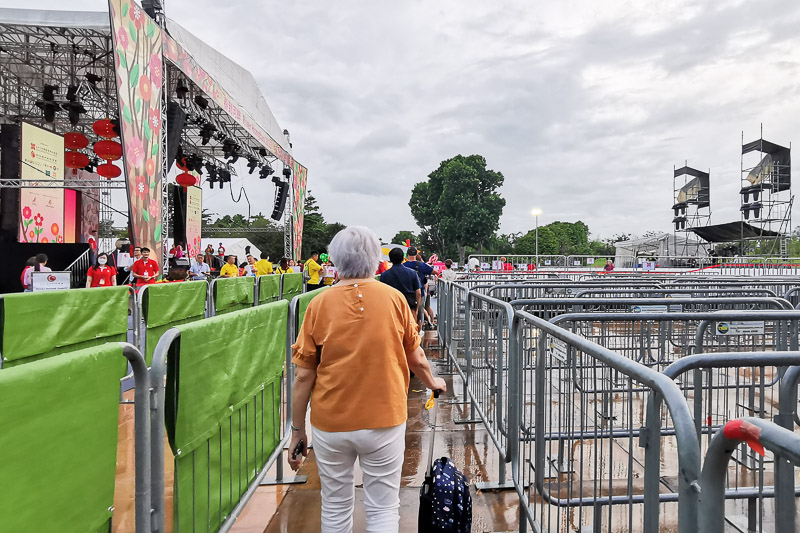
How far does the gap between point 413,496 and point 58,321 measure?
3.20 meters

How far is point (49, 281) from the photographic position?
11.5m

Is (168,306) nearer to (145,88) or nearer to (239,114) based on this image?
(145,88)

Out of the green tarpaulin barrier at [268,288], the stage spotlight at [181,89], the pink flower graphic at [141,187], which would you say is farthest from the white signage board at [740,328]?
the stage spotlight at [181,89]

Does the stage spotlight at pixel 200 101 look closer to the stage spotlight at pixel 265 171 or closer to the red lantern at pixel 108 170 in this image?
the red lantern at pixel 108 170

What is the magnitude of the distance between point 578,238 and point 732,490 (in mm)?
120410

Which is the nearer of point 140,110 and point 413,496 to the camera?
point 413,496

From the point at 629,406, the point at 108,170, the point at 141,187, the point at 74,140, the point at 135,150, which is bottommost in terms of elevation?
the point at 629,406

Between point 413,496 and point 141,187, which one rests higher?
point 141,187

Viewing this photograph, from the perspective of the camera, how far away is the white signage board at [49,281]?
36.9 feet

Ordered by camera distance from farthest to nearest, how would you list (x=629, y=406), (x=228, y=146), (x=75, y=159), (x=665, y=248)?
(x=665, y=248), (x=228, y=146), (x=75, y=159), (x=629, y=406)

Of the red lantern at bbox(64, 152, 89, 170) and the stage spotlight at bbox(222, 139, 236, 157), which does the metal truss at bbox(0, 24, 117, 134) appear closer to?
the red lantern at bbox(64, 152, 89, 170)

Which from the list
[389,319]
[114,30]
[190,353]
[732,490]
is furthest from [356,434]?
[114,30]

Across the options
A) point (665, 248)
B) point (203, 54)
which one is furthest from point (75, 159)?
point (665, 248)

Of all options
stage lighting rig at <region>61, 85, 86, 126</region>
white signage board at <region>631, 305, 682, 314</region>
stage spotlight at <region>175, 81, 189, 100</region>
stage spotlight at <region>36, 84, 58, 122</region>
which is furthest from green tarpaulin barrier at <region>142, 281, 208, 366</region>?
stage spotlight at <region>36, 84, 58, 122</region>
